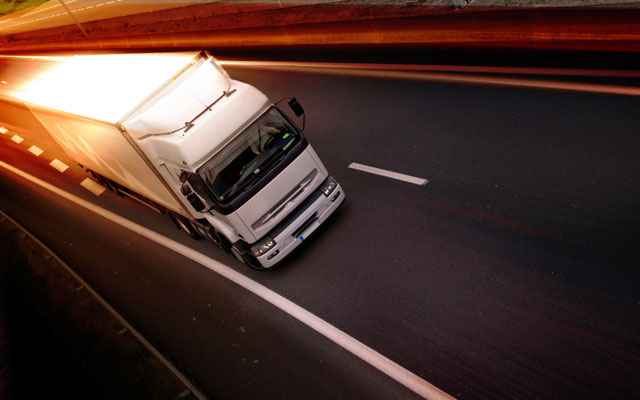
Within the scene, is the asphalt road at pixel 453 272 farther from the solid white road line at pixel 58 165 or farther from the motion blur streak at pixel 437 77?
the solid white road line at pixel 58 165

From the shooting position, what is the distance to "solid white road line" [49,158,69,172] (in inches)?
637

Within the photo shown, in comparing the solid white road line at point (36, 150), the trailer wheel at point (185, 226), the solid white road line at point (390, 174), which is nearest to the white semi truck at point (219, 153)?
the trailer wheel at point (185, 226)

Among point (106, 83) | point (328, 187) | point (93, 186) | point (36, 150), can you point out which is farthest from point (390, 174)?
point (36, 150)

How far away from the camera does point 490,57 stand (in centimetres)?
991

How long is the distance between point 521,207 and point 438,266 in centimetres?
166

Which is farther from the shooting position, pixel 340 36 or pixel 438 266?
pixel 340 36

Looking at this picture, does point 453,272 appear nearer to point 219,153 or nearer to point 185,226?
point 219,153

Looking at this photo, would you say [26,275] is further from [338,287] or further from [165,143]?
[338,287]

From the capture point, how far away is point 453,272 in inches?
246

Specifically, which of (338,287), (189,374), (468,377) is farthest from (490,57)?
(189,374)

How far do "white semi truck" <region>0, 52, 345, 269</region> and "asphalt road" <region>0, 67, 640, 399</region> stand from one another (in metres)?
0.93

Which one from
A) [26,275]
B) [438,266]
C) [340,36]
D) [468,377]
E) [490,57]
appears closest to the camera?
[468,377]

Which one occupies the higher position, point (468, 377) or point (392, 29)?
point (392, 29)

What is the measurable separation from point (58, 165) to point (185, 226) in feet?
34.8
